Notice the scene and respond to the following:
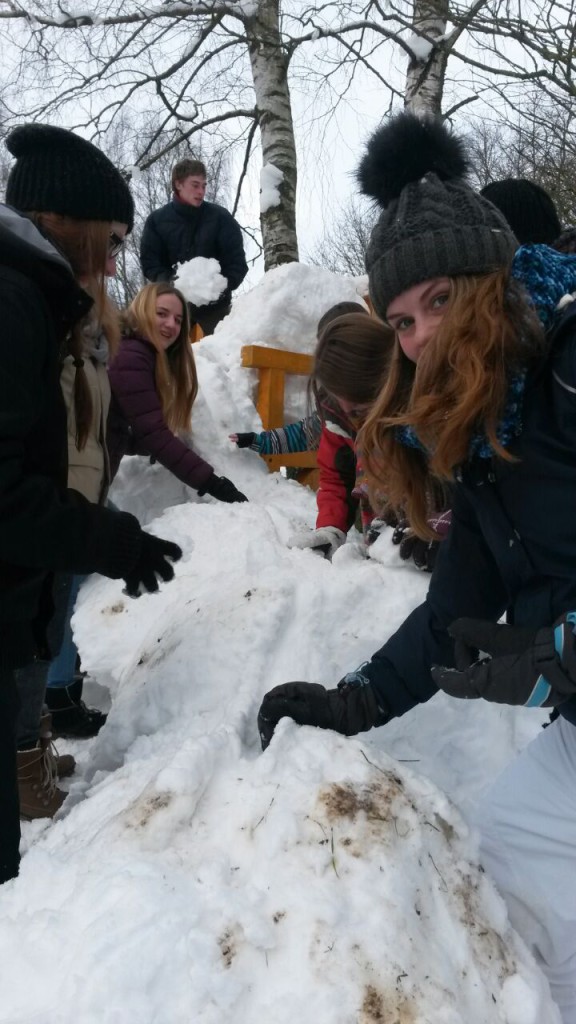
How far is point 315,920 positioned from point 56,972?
39cm

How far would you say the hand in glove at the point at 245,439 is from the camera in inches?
174

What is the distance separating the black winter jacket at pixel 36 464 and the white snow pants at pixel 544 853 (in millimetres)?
970

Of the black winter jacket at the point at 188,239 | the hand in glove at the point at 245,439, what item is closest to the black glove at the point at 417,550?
the hand in glove at the point at 245,439

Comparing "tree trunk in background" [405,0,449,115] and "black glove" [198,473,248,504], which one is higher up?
"tree trunk in background" [405,0,449,115]

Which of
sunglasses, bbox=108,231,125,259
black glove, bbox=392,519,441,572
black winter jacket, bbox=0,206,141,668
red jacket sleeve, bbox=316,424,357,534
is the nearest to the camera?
black winter jacket, bbox=0,206,141,668

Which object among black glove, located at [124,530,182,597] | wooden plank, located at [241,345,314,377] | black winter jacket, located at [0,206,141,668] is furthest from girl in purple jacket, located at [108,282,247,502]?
black winter jacket, located at [0,206,141,668]

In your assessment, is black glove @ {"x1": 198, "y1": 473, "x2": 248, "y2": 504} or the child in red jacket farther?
black glove @ {"x1": 198, "y1": 473, "x2": 248, "y2": 504}

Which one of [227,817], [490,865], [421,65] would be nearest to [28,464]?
[227,817]

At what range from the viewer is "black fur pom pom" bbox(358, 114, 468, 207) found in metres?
1.41

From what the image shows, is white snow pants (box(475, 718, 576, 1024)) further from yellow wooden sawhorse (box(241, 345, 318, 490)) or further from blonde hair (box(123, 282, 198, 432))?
yellow wooden sawhorse (box(241, 345, 318, 490))

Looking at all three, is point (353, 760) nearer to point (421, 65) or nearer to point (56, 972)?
point (56, 972)

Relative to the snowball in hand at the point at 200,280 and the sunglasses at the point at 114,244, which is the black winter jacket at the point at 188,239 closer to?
the snowball in hand at the point at 200,280

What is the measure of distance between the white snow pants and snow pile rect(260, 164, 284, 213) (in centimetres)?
599

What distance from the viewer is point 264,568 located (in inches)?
105
